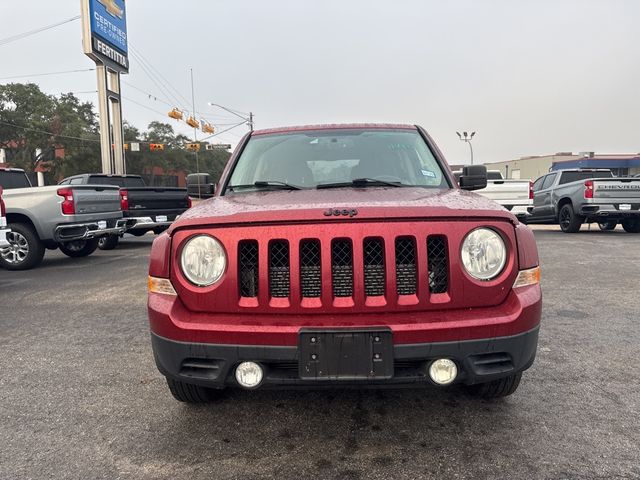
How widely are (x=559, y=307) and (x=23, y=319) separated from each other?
5.64 metres

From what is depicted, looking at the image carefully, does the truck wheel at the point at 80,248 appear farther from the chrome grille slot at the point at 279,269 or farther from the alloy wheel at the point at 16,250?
the chrome grille slot at the point at 279,269

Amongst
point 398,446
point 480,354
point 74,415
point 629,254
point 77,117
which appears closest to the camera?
point 480,354

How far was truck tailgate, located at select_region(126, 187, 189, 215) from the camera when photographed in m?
10.1

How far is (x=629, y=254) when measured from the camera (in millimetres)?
8492

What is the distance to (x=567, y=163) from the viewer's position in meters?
53.6

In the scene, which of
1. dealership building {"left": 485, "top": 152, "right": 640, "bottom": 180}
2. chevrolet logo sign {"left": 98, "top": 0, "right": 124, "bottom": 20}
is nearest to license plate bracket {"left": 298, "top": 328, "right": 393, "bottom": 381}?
chevrolet logo sign {"left": 98, "top": 0, "right": 124, "bottom": 20}

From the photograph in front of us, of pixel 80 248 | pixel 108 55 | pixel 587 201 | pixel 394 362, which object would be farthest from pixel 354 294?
pixel 108 55

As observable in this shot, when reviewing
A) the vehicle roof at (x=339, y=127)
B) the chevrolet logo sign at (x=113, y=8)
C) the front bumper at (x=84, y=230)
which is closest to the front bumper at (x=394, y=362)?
the vehicle roof at (x=339, y=127)

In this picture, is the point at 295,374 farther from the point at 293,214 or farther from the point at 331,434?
the point at 293,214

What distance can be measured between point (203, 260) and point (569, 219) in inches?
507

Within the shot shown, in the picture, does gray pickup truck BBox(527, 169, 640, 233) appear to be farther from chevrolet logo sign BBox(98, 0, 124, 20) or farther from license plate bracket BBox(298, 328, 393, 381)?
chevrolet logo sign BBox(98, 0, 124, 20)

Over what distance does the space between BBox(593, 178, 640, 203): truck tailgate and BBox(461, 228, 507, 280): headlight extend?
11.1 metres

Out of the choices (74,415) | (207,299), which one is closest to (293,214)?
(207,299)

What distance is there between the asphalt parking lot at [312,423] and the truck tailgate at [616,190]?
878 centimetres
